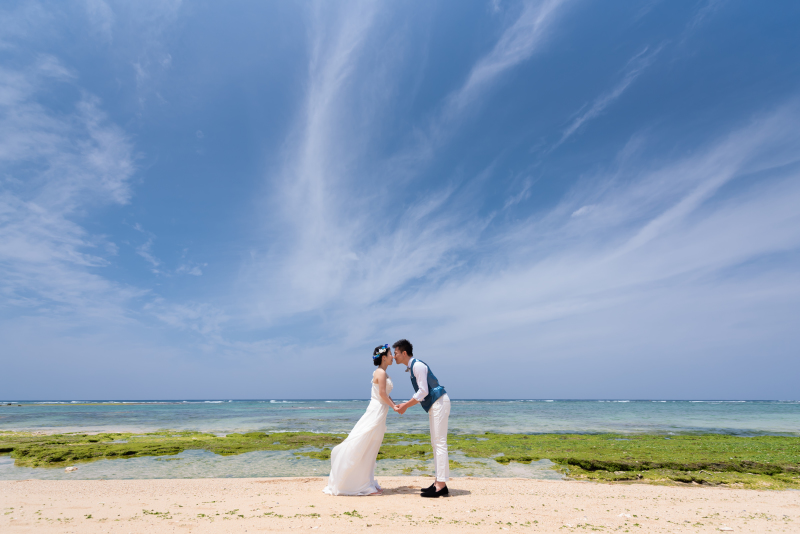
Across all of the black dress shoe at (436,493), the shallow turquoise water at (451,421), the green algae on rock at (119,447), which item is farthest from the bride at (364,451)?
the shallow turquoise water at (451,421)

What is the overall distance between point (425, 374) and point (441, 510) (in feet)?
7.44

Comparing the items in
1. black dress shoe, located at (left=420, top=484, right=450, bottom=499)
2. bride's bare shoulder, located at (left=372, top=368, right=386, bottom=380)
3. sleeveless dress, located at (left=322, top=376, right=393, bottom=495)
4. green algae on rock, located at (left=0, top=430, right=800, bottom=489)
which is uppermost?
bride's bare shoulder, located at (left=372, top=368, right=386, bottom=380)

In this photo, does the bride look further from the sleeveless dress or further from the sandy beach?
the sandy beach

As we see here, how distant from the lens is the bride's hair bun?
827 cm

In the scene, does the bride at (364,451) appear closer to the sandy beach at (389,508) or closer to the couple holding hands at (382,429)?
the couple holding hands at (382,429)

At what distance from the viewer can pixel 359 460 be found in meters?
7.95

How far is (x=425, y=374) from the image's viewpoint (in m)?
7.65

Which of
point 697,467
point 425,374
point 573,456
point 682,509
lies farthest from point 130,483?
point 697,467

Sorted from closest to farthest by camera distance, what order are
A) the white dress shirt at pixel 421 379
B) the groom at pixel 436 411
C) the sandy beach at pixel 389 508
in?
the sandy beach at pixel 389 508, the white dress shirt at pixel 421 379, the groom at pixel 436 411

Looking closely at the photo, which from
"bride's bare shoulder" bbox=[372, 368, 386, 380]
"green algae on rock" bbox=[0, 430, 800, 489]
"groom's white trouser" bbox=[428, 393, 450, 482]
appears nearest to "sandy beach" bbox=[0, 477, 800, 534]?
"groom's white trouser" bbox=[428, 393, 450, 482]

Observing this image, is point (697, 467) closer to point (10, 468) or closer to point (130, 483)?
point (130, 483)

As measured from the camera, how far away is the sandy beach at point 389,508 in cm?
597

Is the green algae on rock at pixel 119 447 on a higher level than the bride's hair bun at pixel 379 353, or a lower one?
lower

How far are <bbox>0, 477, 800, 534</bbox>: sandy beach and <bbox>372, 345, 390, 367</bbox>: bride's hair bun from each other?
Result: 255 cm
